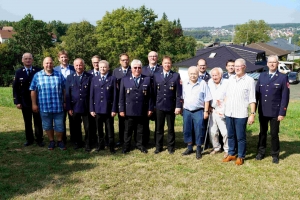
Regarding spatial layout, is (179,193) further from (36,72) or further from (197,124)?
(36,72)

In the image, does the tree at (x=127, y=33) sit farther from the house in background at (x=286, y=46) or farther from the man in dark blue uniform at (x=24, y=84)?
the house in background at (x=286, y=46)

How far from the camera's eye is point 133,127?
6594 mm

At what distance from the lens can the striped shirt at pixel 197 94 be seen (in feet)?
19.8

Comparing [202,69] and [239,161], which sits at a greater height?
[202,69]

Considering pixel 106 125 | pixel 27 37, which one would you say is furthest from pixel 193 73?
pixel 27 37

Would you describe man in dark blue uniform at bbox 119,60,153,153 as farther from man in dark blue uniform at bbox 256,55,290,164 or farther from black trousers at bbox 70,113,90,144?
man in dark blue uniform at bbox 256,55,290,164

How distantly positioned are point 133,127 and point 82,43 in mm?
39968

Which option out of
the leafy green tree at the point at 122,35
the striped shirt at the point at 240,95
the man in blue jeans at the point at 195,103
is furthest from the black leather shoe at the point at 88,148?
the leafy green tree at the point at 122,35

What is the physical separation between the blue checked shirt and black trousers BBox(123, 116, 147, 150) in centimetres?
142

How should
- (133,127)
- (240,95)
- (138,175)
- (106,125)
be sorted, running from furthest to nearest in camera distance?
(133,127), (106,125), (240,95), (138,175)

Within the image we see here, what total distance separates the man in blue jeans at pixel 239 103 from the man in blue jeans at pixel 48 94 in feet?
10.9

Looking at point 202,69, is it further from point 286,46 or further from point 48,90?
point 286,46

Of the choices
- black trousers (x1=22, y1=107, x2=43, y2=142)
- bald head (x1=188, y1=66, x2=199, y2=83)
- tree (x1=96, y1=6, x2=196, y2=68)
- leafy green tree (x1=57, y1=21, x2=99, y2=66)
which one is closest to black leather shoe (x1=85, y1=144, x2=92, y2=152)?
black trousers (x1=22, y1=107, x2=43, y2=142)

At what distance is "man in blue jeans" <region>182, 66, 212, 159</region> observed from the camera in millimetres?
6031
